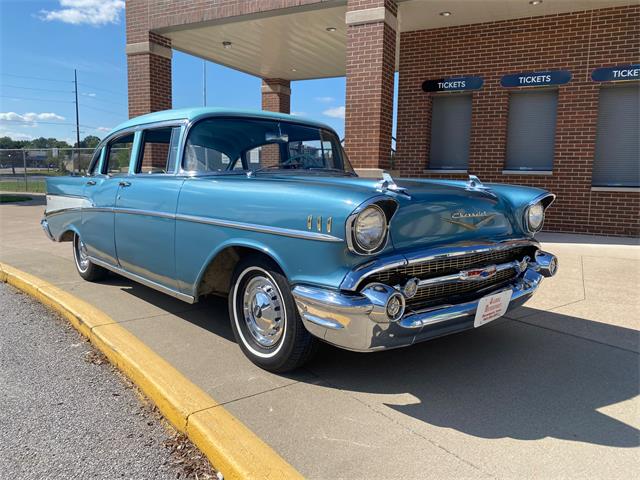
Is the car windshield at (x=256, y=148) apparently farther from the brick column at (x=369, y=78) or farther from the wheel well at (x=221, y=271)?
the brick column at (x=369, y=78)

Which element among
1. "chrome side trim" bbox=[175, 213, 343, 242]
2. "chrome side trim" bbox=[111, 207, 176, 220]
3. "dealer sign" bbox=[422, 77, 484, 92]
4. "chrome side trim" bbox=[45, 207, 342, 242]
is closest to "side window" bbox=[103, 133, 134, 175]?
"chrome side trim" bbox=[111, 207, 176, 220]

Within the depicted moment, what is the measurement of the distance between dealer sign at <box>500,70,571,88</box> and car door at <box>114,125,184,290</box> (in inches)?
274

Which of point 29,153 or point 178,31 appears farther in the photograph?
point 29,153

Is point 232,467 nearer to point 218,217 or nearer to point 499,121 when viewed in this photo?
point 218,217

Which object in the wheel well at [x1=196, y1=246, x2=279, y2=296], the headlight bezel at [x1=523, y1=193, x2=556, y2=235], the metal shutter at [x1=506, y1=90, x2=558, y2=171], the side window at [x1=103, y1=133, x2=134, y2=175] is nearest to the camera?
the wheel well at [x1=196, y1=246, x2=279, y2=296]

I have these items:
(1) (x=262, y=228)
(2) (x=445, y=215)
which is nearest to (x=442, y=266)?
(2) (x=445, y=215)

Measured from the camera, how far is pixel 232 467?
2.08 metres

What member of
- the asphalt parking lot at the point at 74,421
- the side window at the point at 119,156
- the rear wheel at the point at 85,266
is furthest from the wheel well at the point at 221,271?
the rear wheel at the point at 85,266

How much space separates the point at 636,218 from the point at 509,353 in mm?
6450

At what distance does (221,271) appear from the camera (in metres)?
3.49

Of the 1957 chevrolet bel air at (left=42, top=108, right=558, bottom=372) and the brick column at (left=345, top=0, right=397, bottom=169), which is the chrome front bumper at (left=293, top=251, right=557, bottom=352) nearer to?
the 1957 chevrolet bel air at (left=42, top=108, right=558, bottom=372)

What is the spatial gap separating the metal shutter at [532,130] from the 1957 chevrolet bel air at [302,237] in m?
5.84

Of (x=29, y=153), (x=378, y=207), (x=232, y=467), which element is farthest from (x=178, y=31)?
(x=29, y=153)

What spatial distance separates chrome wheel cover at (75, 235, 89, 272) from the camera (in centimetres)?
534
